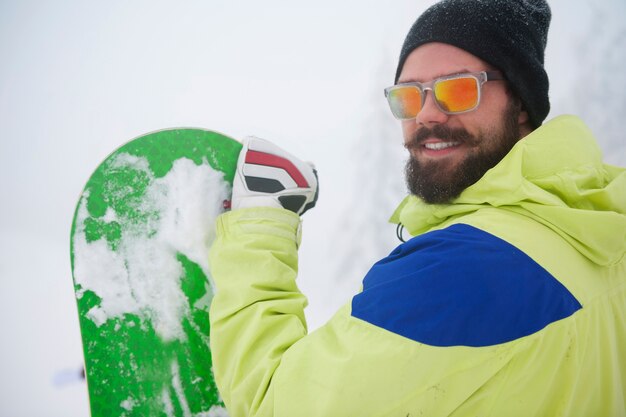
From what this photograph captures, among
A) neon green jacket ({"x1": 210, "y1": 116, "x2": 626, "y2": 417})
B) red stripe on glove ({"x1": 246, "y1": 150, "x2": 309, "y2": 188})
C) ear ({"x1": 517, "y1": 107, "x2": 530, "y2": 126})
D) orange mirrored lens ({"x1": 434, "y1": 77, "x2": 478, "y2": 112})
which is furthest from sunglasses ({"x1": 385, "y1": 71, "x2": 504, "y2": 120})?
red stripe on glove ({"x1": 246, "y1": 150, "x2": 309, "y2": 188})

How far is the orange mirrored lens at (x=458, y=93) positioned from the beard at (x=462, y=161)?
6 centimetres

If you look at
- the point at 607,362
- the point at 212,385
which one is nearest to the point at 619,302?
the point at 607,362

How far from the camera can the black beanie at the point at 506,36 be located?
1.18m

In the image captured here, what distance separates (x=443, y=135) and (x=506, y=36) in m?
0.33

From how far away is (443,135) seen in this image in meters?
1.19

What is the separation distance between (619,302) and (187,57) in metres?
2.33

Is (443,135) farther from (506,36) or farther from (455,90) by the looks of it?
(506,36)

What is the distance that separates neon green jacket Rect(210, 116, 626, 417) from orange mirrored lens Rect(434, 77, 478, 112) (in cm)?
25

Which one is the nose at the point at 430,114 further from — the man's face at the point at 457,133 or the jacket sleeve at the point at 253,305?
the jacket sleeve at the point at 253,305

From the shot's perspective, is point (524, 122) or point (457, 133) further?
point (524, 122)

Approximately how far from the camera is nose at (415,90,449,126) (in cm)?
120

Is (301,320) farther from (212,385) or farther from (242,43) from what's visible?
(242,43)

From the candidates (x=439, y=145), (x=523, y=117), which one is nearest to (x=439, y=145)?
(x=439, y=145)

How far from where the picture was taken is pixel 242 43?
263cm
